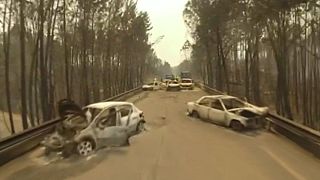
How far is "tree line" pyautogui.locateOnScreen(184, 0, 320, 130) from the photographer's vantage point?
34656 millimetres

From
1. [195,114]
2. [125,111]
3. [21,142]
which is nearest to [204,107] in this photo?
[195,114]

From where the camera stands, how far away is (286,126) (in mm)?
19891

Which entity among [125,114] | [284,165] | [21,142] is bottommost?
[284,165]

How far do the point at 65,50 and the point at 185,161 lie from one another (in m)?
28.4

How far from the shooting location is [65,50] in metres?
41.6

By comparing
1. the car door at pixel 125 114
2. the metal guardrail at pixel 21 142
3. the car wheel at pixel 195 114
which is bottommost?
the car wheel at pixel 195 114

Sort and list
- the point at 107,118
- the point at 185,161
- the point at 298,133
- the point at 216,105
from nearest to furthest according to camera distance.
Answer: the point at 185,161, the point at 298,133, the point at 107,118, the point at 216,105

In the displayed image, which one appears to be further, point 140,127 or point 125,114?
point 140,127

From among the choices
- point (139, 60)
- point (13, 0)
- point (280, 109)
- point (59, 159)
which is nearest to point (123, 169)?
point (59, 159)

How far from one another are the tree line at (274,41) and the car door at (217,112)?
233 inches

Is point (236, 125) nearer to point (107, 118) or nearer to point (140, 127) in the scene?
point (140, 127)

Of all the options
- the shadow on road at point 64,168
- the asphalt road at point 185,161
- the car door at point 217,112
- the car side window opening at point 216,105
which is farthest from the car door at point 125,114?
the car side window opening at point 216,105

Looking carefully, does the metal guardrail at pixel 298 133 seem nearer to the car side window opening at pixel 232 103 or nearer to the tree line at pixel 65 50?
the car side window opening at pixel 232 103

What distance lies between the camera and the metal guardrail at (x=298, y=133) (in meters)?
15.9
